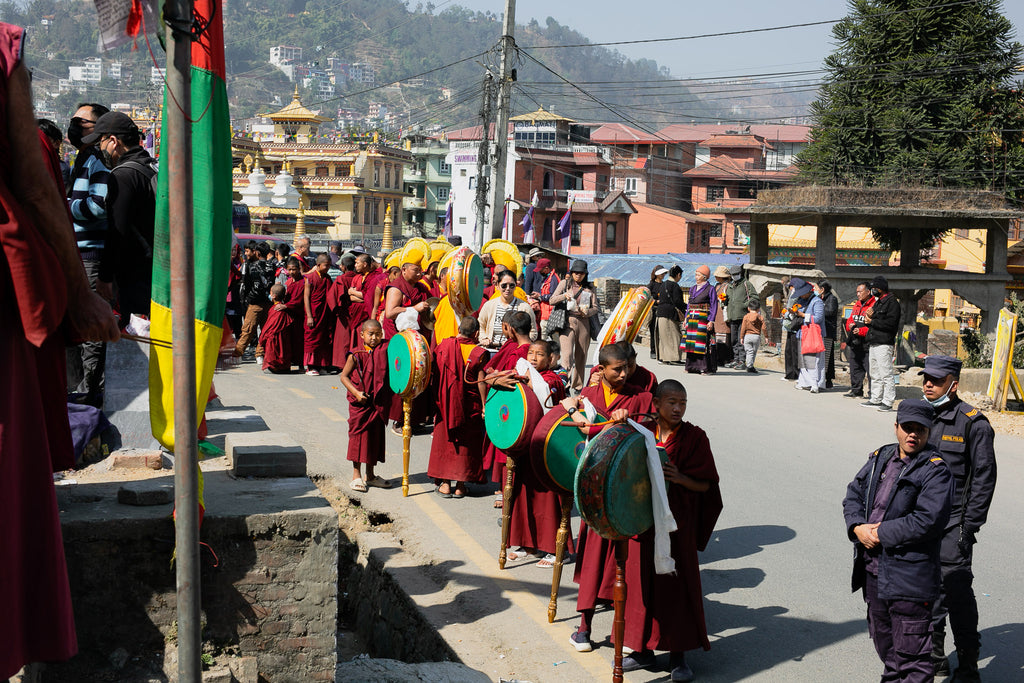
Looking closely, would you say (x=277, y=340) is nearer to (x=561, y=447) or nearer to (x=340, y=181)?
(x=561, y=447)

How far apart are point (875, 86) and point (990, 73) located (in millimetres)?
3791

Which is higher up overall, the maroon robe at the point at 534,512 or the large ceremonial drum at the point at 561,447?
the large ceremonial drum at the point at 561,447

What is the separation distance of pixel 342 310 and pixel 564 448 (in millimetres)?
10670

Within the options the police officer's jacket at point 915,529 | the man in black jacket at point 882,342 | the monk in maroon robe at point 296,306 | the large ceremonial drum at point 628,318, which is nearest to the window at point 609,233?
the monk in maroon robe at point 296,306

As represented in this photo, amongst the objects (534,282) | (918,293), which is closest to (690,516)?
(534,282)

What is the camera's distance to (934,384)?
5.97 metres

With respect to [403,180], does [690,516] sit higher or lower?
lower

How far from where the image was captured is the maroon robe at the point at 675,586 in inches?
220

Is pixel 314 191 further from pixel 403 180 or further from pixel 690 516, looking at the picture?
pixel 690 516

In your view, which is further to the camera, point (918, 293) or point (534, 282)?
point (918, 293)

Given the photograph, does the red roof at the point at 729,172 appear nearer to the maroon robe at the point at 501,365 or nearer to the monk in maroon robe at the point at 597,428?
the maroon robe at the point at 501,365

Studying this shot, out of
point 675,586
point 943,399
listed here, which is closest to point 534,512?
point 675,586

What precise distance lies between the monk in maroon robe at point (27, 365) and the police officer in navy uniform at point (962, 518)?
4421mm

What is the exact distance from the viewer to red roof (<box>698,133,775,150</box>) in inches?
3275
